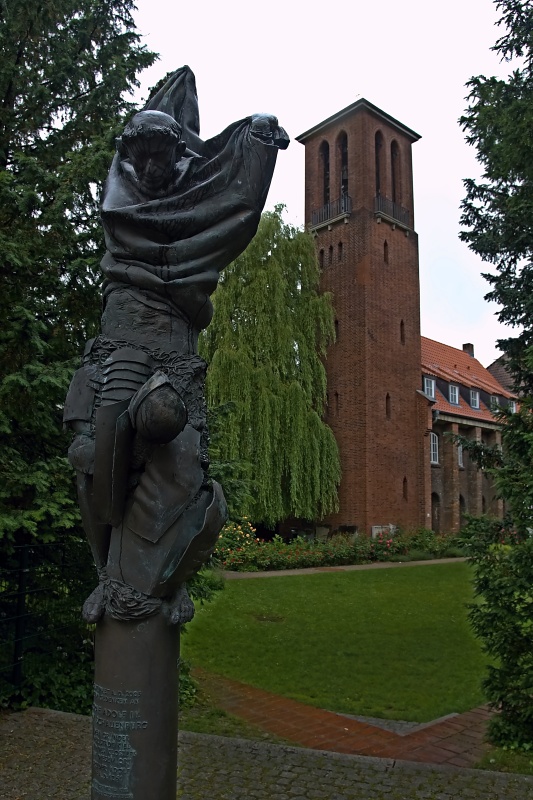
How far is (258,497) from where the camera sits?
23.5 meters

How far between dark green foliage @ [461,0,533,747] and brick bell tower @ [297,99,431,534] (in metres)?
18.5

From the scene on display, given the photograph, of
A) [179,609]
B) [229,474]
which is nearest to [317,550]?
[229,474]

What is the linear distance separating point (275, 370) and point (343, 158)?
13151 mm

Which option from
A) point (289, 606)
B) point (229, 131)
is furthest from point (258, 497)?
point (229, 131)

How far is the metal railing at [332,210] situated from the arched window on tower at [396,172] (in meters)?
2.82

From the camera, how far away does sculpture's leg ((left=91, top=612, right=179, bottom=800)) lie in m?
2.79

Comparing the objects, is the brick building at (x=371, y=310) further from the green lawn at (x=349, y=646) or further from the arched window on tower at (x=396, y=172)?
the green lawn at (x=349, y=646)

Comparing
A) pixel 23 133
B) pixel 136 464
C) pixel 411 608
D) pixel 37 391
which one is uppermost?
pixel 23 133

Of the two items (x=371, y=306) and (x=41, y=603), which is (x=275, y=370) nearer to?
(x=371, y=306)

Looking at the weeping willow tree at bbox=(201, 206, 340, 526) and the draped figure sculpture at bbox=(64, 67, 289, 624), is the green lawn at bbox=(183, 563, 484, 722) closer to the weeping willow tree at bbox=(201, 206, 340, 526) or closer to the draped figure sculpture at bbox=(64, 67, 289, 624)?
the draped figure sculpture at bbox=(64, 67, 289, 624)

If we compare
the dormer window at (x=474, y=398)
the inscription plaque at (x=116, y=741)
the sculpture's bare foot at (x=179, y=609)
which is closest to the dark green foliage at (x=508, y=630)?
the sculpture's bare foot at (x=179, y=609)

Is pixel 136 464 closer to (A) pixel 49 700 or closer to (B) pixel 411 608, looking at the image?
(A) pixel 49 700

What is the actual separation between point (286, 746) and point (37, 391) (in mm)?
3708

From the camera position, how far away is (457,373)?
39812mm
